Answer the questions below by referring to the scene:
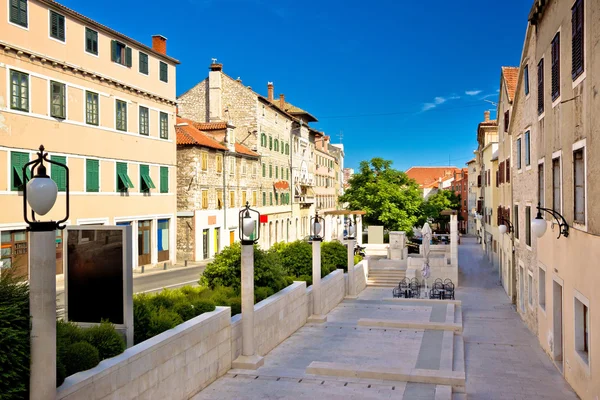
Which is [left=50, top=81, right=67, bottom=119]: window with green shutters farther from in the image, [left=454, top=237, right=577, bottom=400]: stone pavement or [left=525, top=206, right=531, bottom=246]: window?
[left=525, top=206, right=531, bottom=246]: window

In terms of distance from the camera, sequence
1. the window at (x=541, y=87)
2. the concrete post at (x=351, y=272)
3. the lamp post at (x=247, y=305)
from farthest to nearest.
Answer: the concrete post at (x=351, y=272) → the window at (x=541, y=87) → the lamp post at (x=247, y=305)

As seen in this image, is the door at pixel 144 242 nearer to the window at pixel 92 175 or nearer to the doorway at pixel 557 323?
the window at pixel 92 175

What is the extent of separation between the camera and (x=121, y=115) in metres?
31.4

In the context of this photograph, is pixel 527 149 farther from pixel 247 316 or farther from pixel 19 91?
pixel 19 91

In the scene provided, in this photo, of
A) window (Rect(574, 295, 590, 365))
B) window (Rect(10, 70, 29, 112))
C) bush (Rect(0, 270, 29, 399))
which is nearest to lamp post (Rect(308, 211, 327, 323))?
window (Rect(574, 295, 590, 365))

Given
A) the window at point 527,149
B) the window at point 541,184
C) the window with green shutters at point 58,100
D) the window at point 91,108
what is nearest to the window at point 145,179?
the window at point 91,108

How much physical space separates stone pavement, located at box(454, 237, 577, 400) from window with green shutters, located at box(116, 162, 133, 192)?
783 inches

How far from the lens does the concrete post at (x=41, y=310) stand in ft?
19.2

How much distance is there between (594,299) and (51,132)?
2421 cm

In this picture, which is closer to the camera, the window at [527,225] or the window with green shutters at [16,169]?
the window at [527,225]

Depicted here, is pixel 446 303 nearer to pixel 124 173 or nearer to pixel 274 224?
pixel 124 173

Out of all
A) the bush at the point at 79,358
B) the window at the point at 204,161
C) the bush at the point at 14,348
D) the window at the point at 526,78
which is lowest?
the bush at the point at 79,358

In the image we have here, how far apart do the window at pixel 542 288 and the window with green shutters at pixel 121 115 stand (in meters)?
23.8

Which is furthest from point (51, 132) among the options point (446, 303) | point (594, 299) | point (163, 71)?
point (594, 299)
